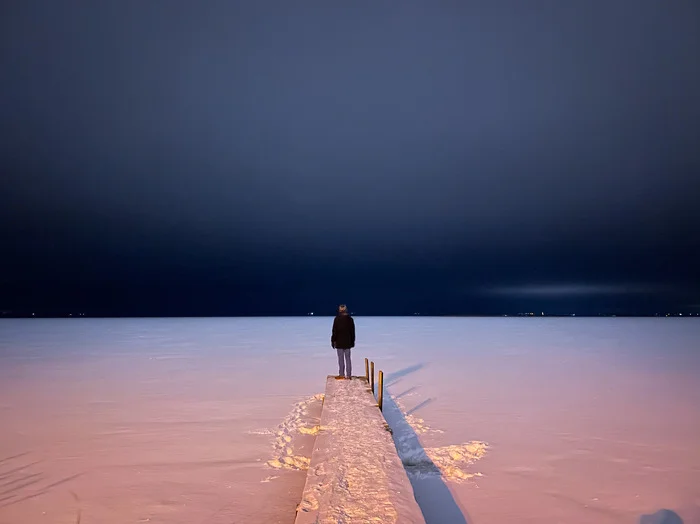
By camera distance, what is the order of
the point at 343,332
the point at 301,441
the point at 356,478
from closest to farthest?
the point at 356,478, the point at 301,441, the point at 343,332

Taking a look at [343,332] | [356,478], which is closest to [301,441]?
[356,478]

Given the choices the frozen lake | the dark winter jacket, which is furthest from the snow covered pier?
the dark winter jacket

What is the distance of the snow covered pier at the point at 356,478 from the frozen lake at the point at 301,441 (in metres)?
0.47

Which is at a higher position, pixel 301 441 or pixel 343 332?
pixel 343 332

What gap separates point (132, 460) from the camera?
650 cm

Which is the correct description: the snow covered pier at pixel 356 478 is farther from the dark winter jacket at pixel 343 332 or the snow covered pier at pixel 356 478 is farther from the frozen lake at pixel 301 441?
the dark winter jacket at pixel 343 332

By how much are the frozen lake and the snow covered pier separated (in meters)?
0.47

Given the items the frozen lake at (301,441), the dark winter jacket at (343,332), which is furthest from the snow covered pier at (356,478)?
the dark winter jacket at (343,332)

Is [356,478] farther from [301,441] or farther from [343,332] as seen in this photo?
[343,332]

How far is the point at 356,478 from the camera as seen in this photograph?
491cm

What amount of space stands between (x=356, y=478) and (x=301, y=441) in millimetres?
2531

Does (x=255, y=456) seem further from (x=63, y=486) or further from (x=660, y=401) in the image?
(x=660, y=401)

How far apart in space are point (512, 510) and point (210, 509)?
3041mm

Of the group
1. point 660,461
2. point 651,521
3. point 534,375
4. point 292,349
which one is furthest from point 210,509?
point 292,349
